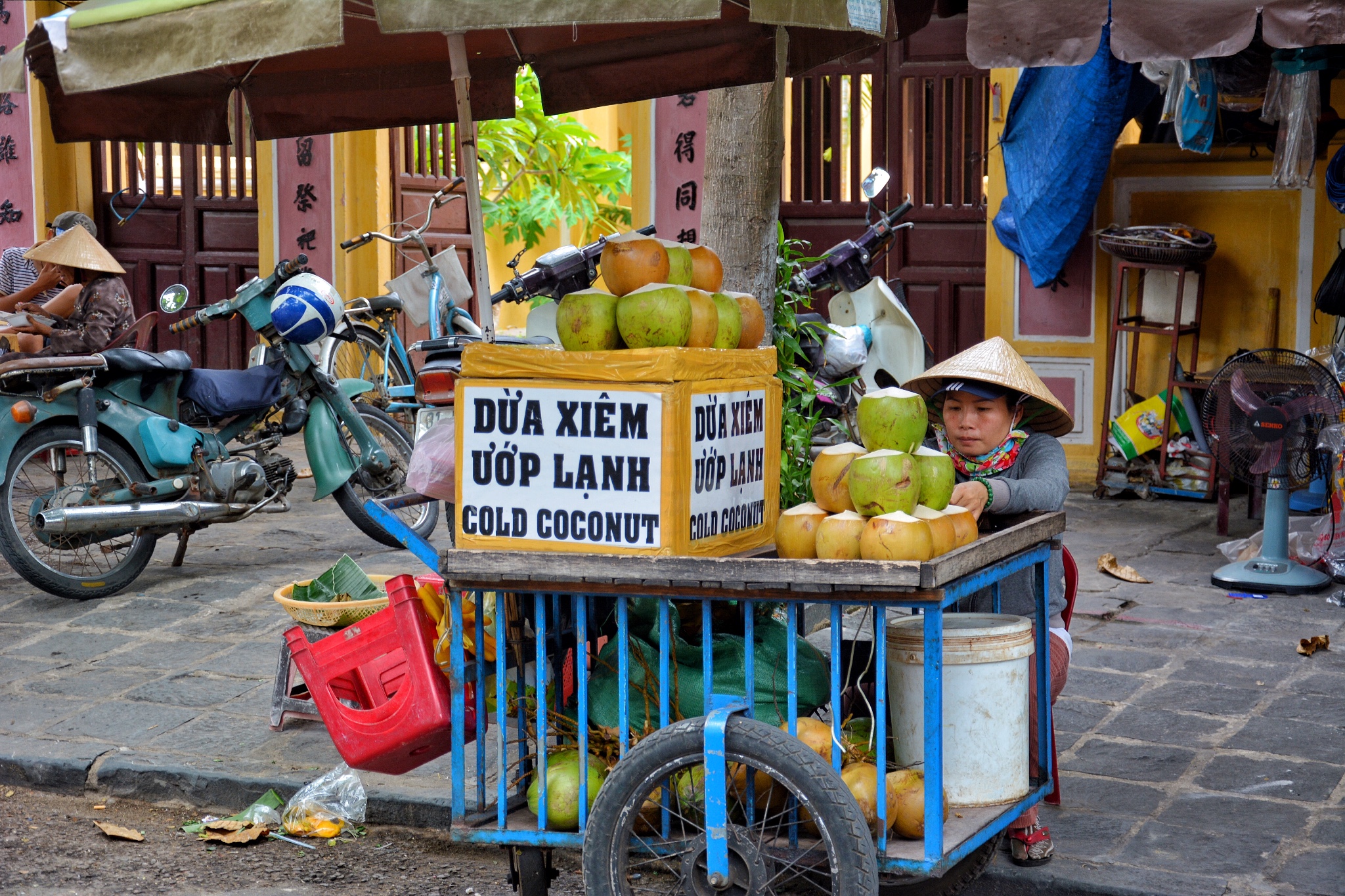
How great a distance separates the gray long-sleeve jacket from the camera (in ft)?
10.6

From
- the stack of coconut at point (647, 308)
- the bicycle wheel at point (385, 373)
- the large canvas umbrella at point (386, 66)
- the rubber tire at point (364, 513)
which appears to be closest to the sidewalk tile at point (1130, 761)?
the stack of coconut at point (647, 308)

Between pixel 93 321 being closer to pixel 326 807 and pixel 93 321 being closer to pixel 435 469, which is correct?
pixel 326 807

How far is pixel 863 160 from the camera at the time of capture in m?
9.80

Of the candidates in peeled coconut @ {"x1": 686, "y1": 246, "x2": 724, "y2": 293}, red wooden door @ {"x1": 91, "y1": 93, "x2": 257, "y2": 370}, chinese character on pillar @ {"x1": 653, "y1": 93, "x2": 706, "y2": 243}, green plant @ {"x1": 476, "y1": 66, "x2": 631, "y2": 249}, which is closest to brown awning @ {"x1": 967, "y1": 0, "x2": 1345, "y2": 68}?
peeled coconut @ {"x1": 686, "y1": 246, "x2": 724, "y2": 293}

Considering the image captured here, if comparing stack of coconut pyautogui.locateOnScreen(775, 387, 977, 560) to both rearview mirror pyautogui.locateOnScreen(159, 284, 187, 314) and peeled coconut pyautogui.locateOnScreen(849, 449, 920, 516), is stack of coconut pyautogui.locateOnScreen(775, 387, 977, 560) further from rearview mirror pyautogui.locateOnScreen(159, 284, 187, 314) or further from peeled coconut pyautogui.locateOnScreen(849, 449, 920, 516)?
rearview mirror pyautogui.locateOnScreen(159, 284, 187, 314)

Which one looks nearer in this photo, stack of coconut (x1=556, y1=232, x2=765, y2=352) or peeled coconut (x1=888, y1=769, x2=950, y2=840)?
peeled coconut (x1=888, y1=769, x2=950, y2=840)

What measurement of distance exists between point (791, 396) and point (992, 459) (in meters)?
1.48

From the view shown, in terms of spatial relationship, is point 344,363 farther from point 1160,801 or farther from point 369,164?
point 1160,801

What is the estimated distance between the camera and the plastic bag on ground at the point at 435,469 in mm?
3180

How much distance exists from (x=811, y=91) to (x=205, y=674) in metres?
6.07

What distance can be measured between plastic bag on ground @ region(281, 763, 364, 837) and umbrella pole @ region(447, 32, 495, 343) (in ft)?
4.43

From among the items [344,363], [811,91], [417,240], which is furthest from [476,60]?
[344,363]

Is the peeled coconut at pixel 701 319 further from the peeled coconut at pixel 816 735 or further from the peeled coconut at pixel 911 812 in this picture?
the peeled coconut at pixel 911 812

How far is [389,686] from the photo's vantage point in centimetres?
328
